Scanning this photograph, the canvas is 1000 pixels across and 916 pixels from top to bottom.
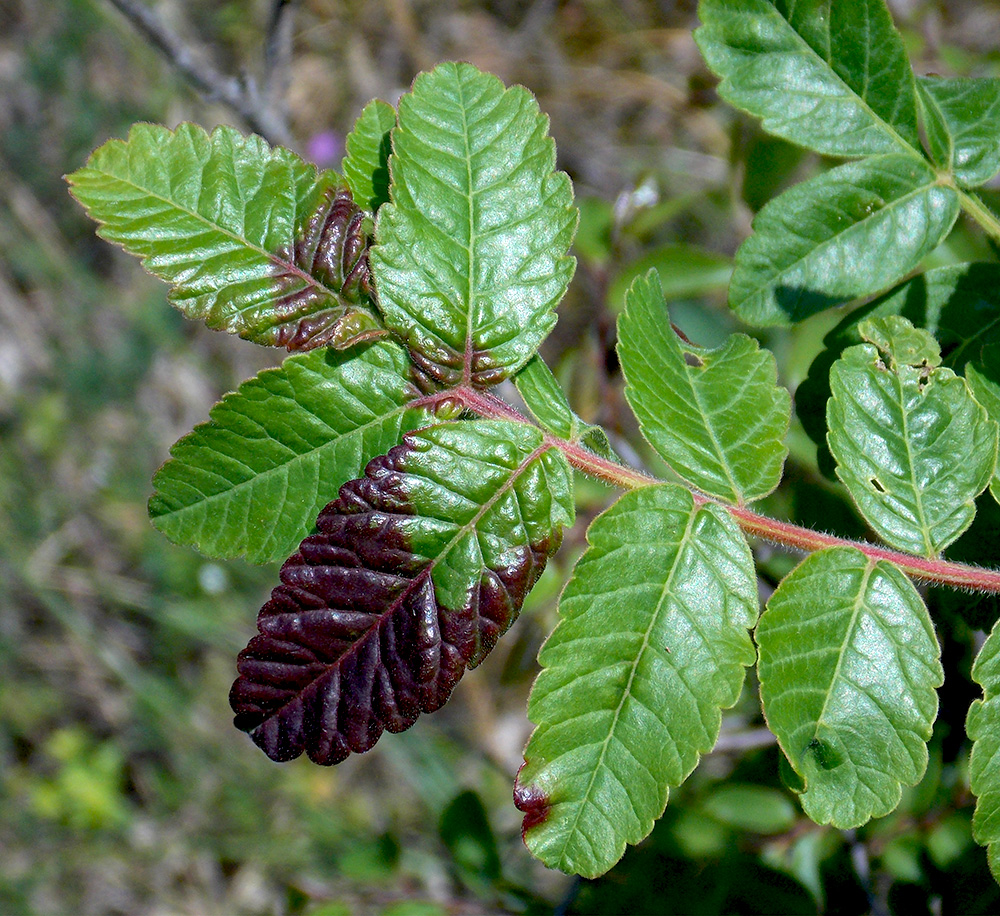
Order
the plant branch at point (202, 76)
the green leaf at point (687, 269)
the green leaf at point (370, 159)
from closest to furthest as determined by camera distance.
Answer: the green leaf at point (370, 159) → the plant branch at point (202, 76) → the green leaf at point (687, 269)

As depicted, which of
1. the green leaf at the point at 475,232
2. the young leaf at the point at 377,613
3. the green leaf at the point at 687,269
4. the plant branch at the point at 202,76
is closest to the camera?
the young leaf at the point at 377,613

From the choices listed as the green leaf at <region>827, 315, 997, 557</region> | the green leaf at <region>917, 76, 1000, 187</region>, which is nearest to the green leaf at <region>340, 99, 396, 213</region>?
the green leaf at <region>827, 315, 997, 557</region>

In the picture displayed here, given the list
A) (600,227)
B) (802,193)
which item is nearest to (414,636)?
(802,193)

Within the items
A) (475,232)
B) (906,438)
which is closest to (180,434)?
(475,232)

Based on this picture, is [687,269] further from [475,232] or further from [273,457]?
[273,457]

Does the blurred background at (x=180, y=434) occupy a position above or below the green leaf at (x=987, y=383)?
below

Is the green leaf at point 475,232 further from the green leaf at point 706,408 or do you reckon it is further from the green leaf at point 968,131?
the green leaf at point 968,131

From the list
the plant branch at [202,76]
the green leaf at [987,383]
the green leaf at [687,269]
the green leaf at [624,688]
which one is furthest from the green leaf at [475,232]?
the green leaf at [687,269]

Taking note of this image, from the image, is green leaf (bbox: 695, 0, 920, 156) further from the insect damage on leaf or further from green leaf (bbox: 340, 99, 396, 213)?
the insect damage on leaf
